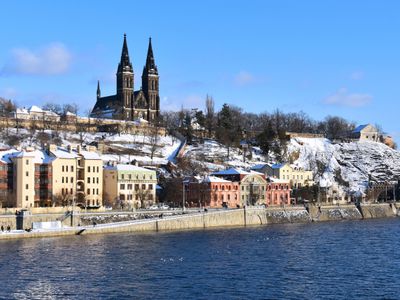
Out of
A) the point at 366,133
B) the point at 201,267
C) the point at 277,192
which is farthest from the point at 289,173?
the point at 201,267

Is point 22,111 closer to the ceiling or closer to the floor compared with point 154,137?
closer to the ceiling

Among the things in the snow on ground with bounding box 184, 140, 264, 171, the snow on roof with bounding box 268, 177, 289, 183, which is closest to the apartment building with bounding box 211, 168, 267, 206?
the snow on roof with bounding box 268, 177, 289, 183

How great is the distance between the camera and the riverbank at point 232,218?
3049 inches

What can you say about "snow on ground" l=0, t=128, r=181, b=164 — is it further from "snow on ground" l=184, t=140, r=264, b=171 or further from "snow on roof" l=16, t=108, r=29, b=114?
"snow on roof" l=16, t=108, r=29, b=114

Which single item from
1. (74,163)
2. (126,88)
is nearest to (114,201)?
(74,163)

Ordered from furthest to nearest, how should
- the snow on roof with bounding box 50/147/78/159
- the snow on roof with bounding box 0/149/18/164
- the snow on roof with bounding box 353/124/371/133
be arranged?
→ 1. the snow on roof with bounding box 353/124/371/133
2. the snow on roof with bounding box 50/147/78/159
3. the snow on roof with bounding box 0/149/18/164

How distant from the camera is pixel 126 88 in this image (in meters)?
176

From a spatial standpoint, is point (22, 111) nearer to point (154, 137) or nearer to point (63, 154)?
point (154, 137)

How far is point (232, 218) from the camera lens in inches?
3814

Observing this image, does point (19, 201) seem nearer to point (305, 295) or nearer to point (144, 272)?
point (144, 272)

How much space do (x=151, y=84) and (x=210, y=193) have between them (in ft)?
241

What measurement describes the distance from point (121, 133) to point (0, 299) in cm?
11228

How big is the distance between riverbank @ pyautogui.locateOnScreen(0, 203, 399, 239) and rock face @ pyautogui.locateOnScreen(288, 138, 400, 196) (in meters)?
26.0

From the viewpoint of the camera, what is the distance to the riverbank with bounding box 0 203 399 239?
7744 centimetres
